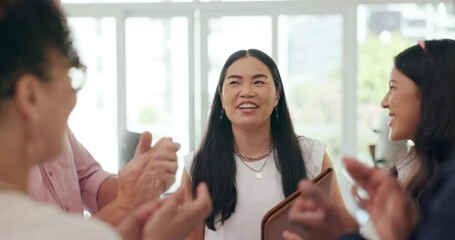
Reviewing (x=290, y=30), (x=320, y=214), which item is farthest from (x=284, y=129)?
(x=290, y=30)

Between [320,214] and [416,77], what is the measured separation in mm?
722

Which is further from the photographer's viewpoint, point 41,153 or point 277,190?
point 277,190

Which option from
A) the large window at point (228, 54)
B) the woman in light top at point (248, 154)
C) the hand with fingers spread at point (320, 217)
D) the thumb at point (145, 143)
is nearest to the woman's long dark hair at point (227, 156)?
the woman in light top at point (248, 154)

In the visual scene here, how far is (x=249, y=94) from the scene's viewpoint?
2361mm

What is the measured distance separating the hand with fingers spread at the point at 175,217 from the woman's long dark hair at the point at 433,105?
1.92 ft

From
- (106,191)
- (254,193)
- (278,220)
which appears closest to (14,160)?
(106,191)

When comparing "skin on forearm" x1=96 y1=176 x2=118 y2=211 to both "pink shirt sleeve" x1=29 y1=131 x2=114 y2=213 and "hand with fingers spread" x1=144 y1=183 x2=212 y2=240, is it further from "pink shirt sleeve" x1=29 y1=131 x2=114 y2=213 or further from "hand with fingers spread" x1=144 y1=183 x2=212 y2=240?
"hand with fingers spread" x1=144 y1=183 x2=212 y2=240

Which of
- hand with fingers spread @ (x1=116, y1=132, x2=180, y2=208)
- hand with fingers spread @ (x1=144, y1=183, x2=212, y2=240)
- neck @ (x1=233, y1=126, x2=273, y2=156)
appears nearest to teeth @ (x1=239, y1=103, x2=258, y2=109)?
neck @ (x1=233, y1=126, x2=273, y2=156)

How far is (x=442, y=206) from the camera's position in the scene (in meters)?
0.94

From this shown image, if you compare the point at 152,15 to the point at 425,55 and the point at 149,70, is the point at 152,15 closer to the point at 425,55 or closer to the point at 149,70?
the point at 149,70

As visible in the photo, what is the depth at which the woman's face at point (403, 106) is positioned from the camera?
1.68m

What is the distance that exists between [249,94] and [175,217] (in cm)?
136

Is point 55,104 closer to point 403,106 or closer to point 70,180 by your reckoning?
point 70,180

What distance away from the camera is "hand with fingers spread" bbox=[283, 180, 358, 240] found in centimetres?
114
